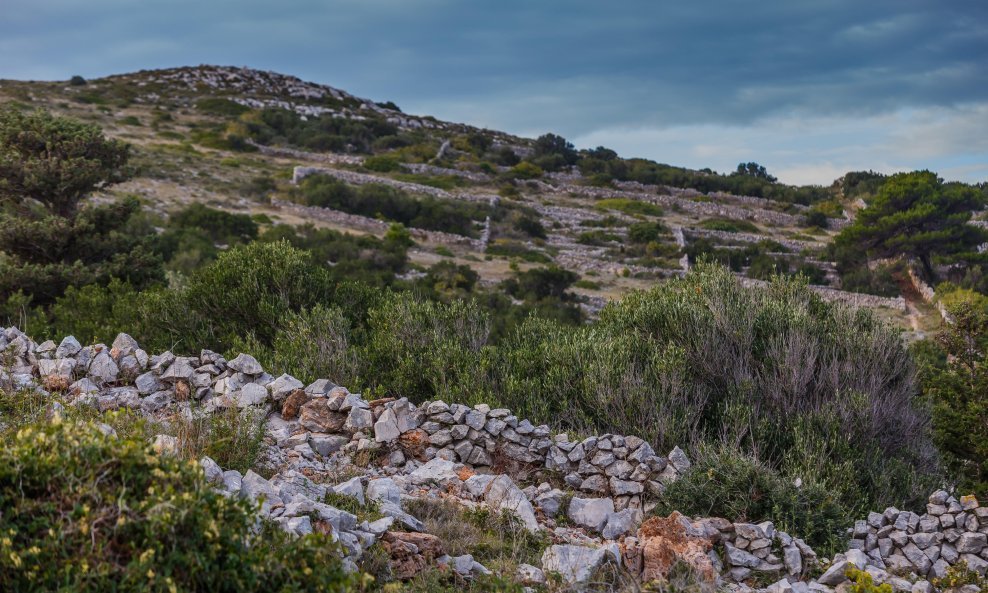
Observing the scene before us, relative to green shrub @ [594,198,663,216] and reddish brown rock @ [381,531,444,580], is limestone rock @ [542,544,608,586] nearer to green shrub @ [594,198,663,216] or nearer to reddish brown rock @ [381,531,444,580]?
reddish brown rock @ [381,531,444,580]

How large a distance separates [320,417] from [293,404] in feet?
1.37

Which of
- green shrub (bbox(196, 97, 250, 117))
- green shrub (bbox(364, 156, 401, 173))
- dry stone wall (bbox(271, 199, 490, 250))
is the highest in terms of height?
green shrub (bbox(196, 97, 250, 117))

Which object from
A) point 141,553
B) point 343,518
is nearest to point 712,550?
point 343,518

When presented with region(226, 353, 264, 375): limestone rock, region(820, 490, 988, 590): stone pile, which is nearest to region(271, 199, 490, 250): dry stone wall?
region(226, 353, 264, 375): limestone rock

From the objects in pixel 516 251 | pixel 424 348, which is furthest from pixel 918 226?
pixel 424 348

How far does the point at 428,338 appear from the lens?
35.7 ft

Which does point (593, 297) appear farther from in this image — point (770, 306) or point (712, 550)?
point (712, 550)

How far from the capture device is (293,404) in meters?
7.97

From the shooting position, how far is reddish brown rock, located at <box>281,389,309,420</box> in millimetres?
7941

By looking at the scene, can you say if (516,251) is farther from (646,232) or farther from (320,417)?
(320,417)

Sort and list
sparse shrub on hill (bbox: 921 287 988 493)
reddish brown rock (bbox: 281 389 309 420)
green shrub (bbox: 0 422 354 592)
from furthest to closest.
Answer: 1. sparse shrub on hill (bbox: 921 287 988 493)
2. reddish brown rock (bbox: 281 389 309 420)
3. green shrub (bbox: 0 422 354 592)

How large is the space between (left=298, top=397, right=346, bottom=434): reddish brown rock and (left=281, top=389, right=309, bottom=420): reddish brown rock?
0.30 feet

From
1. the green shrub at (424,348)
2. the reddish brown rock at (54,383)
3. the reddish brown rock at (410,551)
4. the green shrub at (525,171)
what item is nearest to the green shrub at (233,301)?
the green shrub at (424,348)

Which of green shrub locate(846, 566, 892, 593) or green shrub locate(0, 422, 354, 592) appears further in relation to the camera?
green shrub locate(846, 566, 892, 593)
